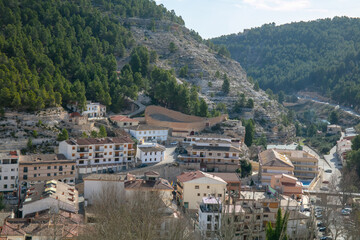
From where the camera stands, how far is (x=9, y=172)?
38.6 m

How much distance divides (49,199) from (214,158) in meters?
19.6

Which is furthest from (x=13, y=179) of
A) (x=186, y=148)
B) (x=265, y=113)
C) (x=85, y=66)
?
(x=265, y=113)

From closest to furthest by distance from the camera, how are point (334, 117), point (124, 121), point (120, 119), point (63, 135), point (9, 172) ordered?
point (9, 172) < point (63, 135) < point (124, 121) < point (120, 119) < point (334, 117)

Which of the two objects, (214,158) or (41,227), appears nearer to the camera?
(41,227)

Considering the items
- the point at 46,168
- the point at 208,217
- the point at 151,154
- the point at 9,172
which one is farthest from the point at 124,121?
the point at 208,217

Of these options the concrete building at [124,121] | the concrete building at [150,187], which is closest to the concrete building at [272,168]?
the concrete building at [150,187]

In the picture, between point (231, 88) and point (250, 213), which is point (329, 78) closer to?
point (231, 88)

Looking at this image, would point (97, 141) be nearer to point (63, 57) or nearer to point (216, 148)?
point (216, 148)

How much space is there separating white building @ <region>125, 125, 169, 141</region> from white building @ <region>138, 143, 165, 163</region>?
4825 mm

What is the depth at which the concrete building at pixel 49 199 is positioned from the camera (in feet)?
108

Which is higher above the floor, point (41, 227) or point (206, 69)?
point (206, 69)

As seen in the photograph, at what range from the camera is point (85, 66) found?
212ft

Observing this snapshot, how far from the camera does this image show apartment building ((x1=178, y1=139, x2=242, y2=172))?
4703cm

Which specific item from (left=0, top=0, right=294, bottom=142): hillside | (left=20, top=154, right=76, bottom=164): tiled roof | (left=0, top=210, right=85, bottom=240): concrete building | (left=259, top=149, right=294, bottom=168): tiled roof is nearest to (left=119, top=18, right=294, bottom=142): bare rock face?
(left=0, top=0, right=294, bottom=142): hillside
